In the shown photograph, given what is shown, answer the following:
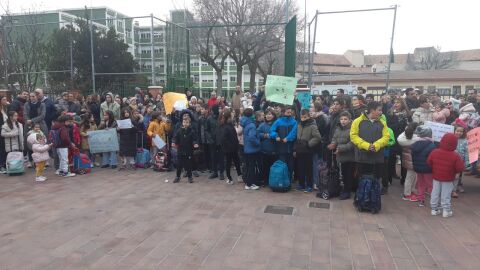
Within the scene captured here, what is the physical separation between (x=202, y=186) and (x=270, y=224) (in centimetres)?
267

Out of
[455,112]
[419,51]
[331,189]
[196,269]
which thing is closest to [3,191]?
[196,269]

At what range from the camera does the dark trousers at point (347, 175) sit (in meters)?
7.12

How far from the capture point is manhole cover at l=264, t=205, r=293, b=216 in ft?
20.8

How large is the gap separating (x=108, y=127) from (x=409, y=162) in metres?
7.19

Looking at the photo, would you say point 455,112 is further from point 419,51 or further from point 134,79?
point 419,51

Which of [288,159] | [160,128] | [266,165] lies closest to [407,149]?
[288,159]

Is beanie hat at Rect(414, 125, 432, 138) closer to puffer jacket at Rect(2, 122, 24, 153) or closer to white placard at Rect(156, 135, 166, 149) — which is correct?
white placard at Rect(156, 135, 166, 149)

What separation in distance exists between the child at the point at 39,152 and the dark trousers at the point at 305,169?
18.4ft

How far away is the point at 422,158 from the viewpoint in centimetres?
663

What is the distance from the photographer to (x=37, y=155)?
8.66 metres

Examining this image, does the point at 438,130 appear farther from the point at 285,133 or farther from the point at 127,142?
the point at 127,142

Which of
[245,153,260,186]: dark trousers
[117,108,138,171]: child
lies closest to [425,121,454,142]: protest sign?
[245,153,260,186]: dark trousers

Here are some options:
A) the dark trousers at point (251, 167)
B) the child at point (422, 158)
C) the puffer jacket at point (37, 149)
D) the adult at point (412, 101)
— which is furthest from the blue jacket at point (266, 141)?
the puffer jacket at point (37, 149)

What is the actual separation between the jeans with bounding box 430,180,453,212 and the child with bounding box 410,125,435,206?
0.43 m
